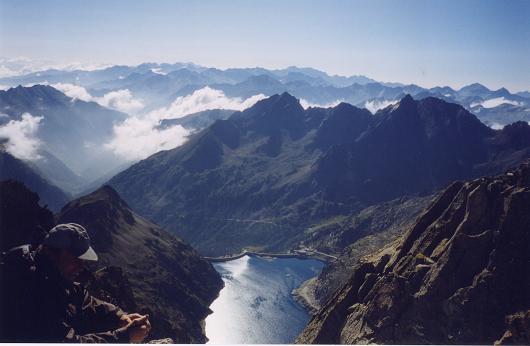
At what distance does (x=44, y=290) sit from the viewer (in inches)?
328

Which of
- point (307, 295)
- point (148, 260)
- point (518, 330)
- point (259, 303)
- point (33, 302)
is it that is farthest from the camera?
point (307, 295)

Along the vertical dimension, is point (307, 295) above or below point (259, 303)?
above

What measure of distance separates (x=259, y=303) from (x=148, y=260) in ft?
116

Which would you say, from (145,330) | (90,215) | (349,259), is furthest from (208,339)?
(145,330)

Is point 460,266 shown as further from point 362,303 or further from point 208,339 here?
point 208,339

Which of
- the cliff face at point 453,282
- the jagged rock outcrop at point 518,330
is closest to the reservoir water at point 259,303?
the cliff face at point 453,282

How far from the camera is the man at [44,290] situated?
8266 mm

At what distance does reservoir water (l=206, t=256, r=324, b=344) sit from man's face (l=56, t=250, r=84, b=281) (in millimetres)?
81293

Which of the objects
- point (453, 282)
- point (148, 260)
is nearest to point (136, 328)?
point (453, 282)

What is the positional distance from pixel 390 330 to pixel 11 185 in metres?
47.4

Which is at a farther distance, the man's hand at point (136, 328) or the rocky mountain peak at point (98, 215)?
the rocky mountain peak at point (98, 215)

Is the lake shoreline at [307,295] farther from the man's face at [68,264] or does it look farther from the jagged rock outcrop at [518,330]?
the man's face at [68,264]

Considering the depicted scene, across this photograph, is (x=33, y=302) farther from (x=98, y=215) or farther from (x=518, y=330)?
(x=98, y=215)

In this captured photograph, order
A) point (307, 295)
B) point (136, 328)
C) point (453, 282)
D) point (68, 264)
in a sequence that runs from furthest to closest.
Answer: point (307, 295) < point (453, 282) < point (136, 328) < point (68, 264)
